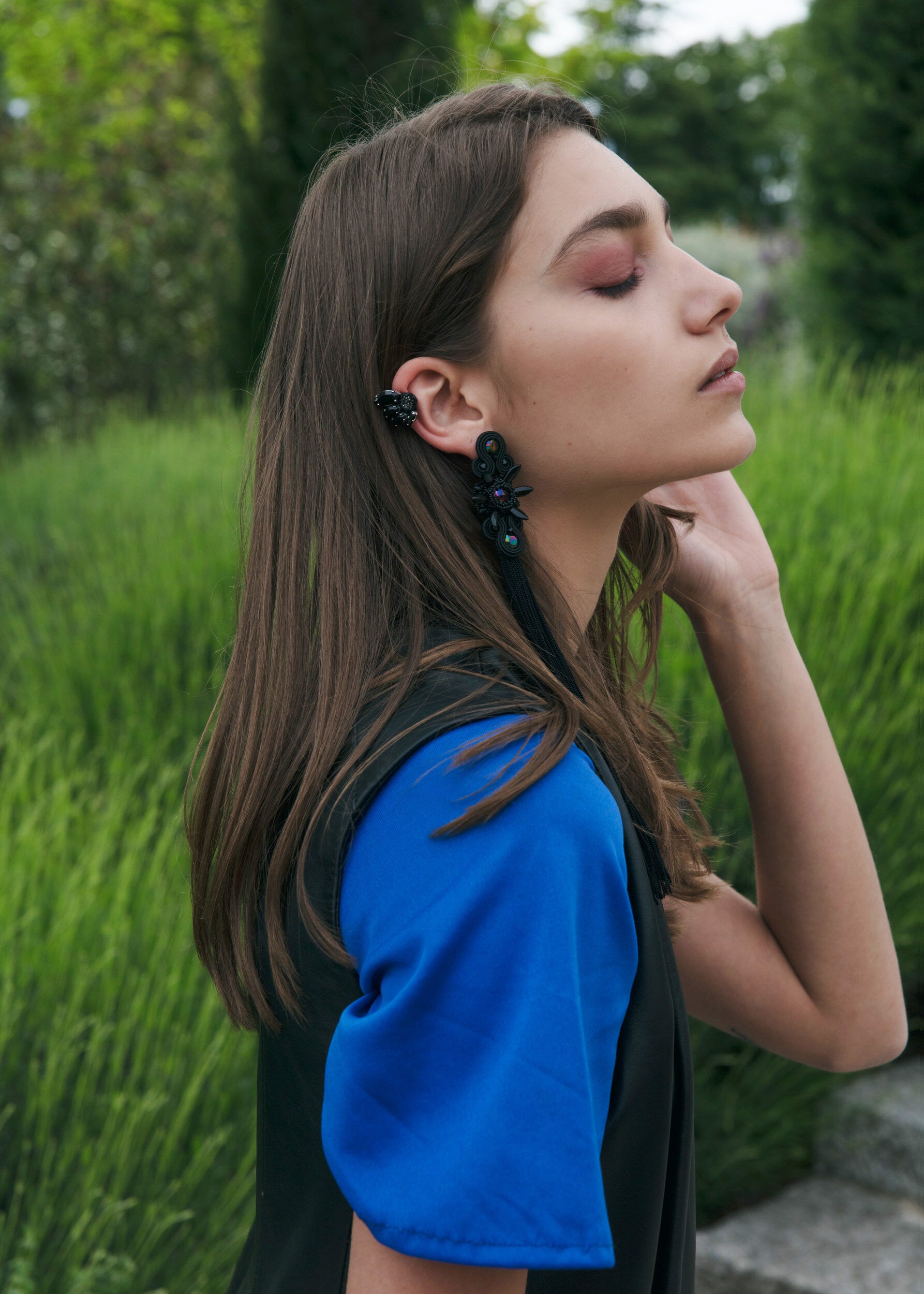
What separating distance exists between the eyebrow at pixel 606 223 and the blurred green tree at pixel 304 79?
6093mm

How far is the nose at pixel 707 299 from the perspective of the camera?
119 cm

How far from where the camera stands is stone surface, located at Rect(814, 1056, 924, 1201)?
3.06 m

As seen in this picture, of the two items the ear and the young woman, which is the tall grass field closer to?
the young woman

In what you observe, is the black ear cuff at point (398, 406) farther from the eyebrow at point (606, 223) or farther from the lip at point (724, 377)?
the lip at point (724, 377)

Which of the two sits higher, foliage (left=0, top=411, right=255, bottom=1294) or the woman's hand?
the woman's hand

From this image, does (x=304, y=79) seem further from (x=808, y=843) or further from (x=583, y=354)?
(x=808, y=843)

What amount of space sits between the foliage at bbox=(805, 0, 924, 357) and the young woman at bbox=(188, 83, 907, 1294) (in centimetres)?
656

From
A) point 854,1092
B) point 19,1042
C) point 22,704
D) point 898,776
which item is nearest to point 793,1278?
point 854,1092

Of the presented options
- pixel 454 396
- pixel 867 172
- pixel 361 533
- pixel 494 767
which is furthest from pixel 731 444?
pixel 867 172

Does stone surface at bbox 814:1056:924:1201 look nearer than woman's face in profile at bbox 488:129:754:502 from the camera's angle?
No

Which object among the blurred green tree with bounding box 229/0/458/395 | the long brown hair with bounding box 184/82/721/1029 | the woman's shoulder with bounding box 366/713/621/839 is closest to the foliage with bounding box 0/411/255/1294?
the long brown hair with bounding box 184/82/721/1029

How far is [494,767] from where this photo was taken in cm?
90

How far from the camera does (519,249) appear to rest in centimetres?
117

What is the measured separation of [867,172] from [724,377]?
23.7 ft
